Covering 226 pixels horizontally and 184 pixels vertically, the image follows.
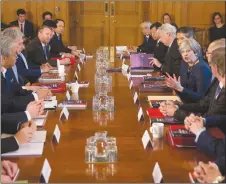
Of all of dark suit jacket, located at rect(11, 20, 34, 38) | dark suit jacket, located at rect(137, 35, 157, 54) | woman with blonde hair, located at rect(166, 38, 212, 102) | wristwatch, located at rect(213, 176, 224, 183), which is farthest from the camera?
dark suit jacket, located at rect(11, 20, 34, 38)

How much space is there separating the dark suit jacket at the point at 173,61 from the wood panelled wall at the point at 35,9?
16.2 feet

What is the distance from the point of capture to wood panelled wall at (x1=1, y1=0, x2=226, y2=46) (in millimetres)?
9234

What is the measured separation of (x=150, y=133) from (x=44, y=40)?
3289 millimetres

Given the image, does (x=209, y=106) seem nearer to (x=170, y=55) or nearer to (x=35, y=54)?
(x=170, y=55)

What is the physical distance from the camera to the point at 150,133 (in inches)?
93.7

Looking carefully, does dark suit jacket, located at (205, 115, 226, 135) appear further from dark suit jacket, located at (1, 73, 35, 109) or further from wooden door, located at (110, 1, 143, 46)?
wooden door, located at (110, 1, 143, 46)

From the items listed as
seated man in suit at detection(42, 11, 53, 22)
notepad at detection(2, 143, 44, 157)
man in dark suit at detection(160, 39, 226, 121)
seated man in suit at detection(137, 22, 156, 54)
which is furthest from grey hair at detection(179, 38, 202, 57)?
seated man in suit at detection(42, 11, 53, 22)

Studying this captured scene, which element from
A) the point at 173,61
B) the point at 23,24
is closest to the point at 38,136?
the point at 173,61

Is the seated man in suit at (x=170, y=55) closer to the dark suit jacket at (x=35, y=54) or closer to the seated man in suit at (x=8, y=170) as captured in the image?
the dark suit jacket at (x=35, y=54)

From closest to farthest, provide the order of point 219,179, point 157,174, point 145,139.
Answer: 1. point 219,179
2. point 157,174
3. point 145,139

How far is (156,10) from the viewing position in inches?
366

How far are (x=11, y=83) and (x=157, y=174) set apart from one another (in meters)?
1.90

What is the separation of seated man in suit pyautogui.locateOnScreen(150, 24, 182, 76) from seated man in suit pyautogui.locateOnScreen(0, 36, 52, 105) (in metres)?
1.66

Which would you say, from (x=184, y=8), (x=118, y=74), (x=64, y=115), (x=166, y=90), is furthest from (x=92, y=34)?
(x=64, y=115)
